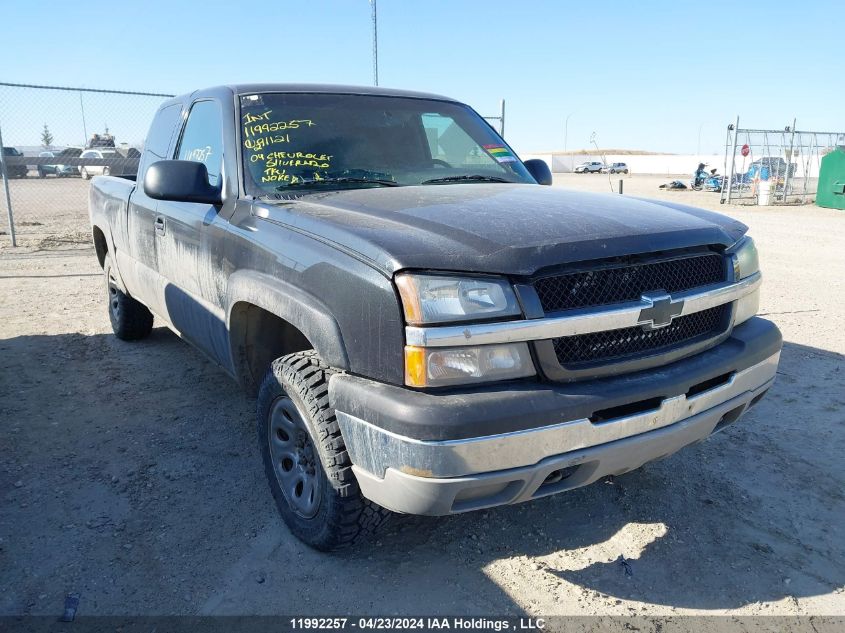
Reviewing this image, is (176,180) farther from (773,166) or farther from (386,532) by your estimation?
(773,166)

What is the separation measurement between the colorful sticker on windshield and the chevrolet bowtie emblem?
180 cm

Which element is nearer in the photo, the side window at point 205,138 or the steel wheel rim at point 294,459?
the steel wheel rim at point 294,459

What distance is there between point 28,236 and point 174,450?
33.9 ft

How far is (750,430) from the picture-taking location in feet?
12.6

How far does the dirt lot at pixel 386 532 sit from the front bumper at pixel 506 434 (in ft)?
1.74

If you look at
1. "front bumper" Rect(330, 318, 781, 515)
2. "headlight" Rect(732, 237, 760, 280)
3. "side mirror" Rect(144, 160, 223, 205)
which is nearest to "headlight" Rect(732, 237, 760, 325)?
"headlight" Rect(732, 237, 760, 280)

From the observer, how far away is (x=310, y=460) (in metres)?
2.66

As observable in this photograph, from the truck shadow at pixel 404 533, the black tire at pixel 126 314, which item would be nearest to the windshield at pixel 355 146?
the truck shadow at pixel 404 533

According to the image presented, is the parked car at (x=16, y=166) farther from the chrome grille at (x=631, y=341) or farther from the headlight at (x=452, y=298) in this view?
the chrome grille at (x=631, y=341)

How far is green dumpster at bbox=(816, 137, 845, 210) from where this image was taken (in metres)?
18.5

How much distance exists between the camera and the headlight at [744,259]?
2.73 m

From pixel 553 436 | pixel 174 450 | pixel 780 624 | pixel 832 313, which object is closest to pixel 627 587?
→ pixel 780 624

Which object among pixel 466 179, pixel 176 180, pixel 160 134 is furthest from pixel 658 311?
pixel 160 134

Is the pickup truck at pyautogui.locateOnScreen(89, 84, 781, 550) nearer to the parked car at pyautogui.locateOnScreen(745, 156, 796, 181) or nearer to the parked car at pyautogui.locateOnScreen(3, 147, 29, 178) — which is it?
the parked car at pyautogui.locateOnScreen(3, 147, 29, 178)
